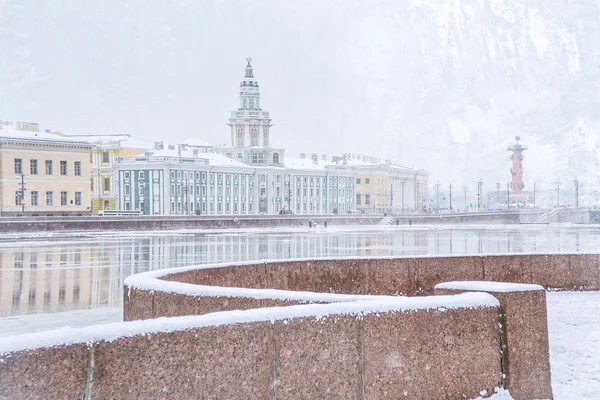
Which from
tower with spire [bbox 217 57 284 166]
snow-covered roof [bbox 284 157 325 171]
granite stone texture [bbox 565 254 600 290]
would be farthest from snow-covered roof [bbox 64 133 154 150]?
granite stone texture [bbox 565 254 600 290]

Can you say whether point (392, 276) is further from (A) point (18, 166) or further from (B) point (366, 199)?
(B) point (366, 199)

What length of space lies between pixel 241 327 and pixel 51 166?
240ft

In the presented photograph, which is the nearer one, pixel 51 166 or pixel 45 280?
pixel 45 280

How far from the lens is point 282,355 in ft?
18.3

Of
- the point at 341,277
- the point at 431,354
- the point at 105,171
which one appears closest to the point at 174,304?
the point at 431,354

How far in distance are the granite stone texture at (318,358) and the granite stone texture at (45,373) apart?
1.43 m

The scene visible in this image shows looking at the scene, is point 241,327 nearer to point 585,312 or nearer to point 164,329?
point 164,329

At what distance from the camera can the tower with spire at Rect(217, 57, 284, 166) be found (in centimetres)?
11969

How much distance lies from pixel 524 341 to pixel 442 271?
234 inches

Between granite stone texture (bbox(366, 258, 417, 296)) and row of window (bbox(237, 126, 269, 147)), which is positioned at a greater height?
row of window (bbox(237, 126, 269, 147))

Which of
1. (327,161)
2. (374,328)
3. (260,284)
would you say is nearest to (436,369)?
(374,328)

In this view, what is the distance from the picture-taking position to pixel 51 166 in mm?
75000

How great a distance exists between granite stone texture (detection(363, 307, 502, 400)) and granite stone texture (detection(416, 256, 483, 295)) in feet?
19.2

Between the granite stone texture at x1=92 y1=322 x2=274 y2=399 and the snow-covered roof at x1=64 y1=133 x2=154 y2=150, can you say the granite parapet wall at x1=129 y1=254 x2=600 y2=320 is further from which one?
the snow-covered roof at x1=64 y1=133 x2=154 y2=150
